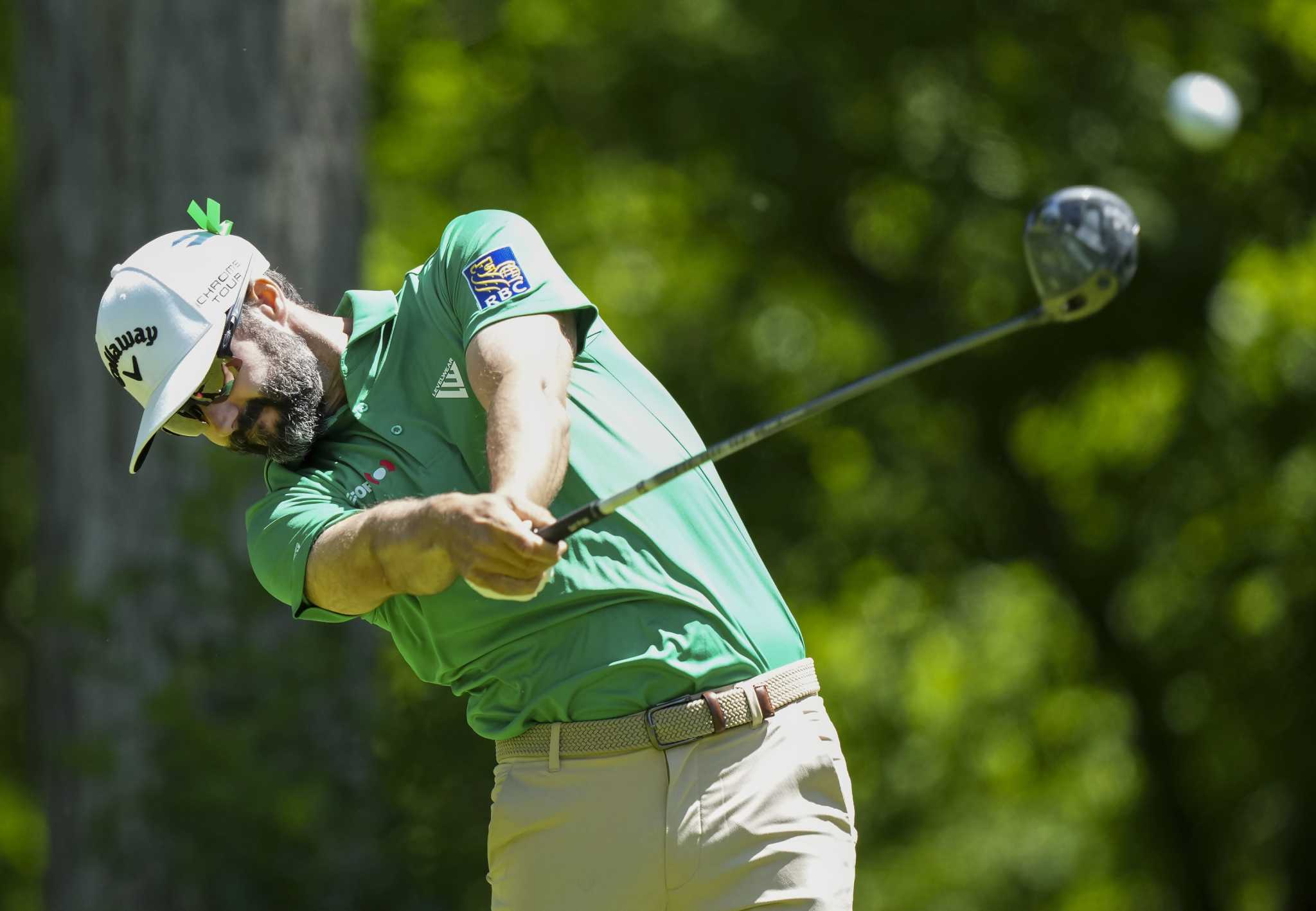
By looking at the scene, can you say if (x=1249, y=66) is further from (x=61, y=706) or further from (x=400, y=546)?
(x=400, y=546)

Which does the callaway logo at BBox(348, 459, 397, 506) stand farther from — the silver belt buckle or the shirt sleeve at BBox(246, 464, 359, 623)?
the silver belt buckle

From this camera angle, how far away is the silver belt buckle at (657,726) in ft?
10.4

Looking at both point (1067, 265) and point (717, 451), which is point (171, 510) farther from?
point (1067, 265)

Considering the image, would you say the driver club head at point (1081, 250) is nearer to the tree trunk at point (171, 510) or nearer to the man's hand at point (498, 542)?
the man's hand at point (498, 542)

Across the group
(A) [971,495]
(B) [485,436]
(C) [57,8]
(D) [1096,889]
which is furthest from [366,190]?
(D) [1096,889]

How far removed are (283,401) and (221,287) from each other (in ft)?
0.84

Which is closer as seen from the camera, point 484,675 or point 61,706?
point 484,675

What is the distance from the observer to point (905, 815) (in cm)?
1180

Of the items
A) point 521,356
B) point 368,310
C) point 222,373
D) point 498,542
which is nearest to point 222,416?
point 222,373

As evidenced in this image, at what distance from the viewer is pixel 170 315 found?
11.4ft

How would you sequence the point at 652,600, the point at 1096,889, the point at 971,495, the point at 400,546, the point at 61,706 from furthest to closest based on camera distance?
the point at 1096,889, the point at 971,495, the point at 61,706, the point at 652,600, the point at 400,546

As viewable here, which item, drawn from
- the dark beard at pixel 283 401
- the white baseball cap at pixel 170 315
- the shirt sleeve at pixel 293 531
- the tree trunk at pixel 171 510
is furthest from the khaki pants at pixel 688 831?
the tree trunk at pixel 171 510

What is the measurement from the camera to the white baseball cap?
3.46 meters

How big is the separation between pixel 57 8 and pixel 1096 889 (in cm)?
1298
